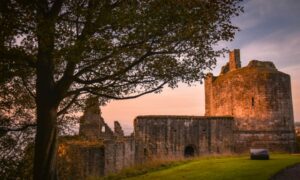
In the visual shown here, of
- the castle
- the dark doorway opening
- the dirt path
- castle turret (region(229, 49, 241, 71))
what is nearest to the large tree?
the dirt path

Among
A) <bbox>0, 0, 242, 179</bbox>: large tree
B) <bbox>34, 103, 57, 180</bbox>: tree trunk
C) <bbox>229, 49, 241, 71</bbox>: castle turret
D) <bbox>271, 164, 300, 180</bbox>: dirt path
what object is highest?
<bbox>229, 49, 241, 71</bbox>: castle turret

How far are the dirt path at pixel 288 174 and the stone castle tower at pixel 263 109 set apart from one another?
55.5ft

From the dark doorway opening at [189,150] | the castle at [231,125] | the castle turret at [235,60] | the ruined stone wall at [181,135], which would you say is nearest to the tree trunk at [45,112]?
the castle at [231,125]

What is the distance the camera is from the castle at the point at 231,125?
30281 millimetres

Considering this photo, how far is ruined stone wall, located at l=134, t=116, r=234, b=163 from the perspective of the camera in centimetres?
2994

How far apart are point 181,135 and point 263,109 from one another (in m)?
8.70

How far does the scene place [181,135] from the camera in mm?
31422

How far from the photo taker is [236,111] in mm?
35250

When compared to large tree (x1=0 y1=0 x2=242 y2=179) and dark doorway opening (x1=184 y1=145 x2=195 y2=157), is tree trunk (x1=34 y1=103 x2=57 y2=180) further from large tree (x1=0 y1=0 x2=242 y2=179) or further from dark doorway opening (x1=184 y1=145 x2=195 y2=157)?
dark doorway opening (x1=184 y1=145 x2=195 y2=157)

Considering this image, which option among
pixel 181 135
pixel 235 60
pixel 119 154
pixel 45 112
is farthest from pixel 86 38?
pixel 235 60

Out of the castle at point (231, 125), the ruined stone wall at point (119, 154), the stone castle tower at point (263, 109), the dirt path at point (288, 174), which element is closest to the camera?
the dirt path at point (288, 174)

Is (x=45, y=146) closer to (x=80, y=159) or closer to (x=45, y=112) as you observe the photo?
(x=45, y=112)

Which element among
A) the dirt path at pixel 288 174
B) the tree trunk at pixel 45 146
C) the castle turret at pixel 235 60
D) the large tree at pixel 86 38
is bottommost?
the dirt path at pixel 288 174

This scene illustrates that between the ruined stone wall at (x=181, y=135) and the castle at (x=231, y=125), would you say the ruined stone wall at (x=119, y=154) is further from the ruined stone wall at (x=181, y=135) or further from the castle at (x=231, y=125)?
the ruined stone wall at (x=181, y=135)
